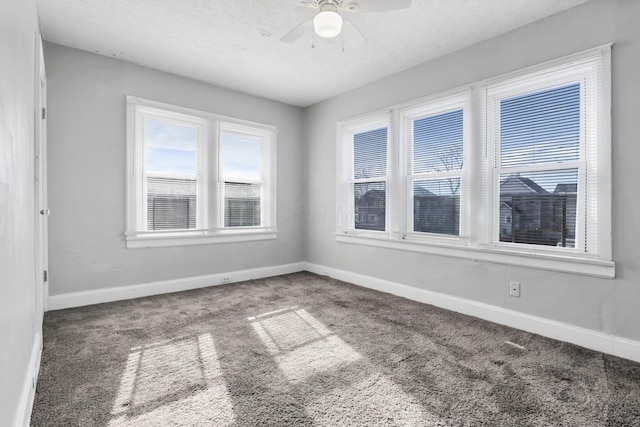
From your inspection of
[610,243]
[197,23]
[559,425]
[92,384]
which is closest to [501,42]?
[610,243]

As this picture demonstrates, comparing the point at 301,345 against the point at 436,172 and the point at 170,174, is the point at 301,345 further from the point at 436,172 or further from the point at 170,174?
the point at 170,174

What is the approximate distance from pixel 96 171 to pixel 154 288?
1470 millimetres

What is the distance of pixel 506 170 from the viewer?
3012 millimetres

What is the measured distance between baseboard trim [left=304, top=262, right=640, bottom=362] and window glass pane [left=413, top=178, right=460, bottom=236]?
2.38ft

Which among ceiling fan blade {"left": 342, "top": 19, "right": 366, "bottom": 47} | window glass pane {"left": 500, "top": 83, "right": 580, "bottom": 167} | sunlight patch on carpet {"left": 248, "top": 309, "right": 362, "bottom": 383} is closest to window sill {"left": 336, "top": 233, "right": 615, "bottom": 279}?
window glass pane {"left": 500, "top": 83, "right": 580, "bottom": 167}

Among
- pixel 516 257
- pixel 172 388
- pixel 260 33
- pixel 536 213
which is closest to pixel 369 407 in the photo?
pixel 172 388

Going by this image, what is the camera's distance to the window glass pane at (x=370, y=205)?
4.23 meters

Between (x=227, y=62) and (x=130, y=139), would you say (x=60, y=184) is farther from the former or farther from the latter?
(x=227, y=62)

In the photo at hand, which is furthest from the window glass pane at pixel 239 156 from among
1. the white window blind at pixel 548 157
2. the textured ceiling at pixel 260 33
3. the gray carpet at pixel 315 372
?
the white window blind at pixel 548 157

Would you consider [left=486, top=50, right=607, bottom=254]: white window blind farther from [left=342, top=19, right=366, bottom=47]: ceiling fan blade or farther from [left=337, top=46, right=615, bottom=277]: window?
[left=342, top=19, right=366, bottom=47]: ceiling fan blade

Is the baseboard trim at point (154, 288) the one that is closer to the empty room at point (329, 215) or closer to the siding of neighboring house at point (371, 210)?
the empty room at point (329, 215)

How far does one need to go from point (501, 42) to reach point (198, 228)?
13.0 feet

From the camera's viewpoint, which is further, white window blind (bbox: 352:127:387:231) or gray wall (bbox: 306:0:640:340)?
white window blind (bbox: 352:127:387:231)

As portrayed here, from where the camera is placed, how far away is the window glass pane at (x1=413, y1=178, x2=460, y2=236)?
3.47 metres
